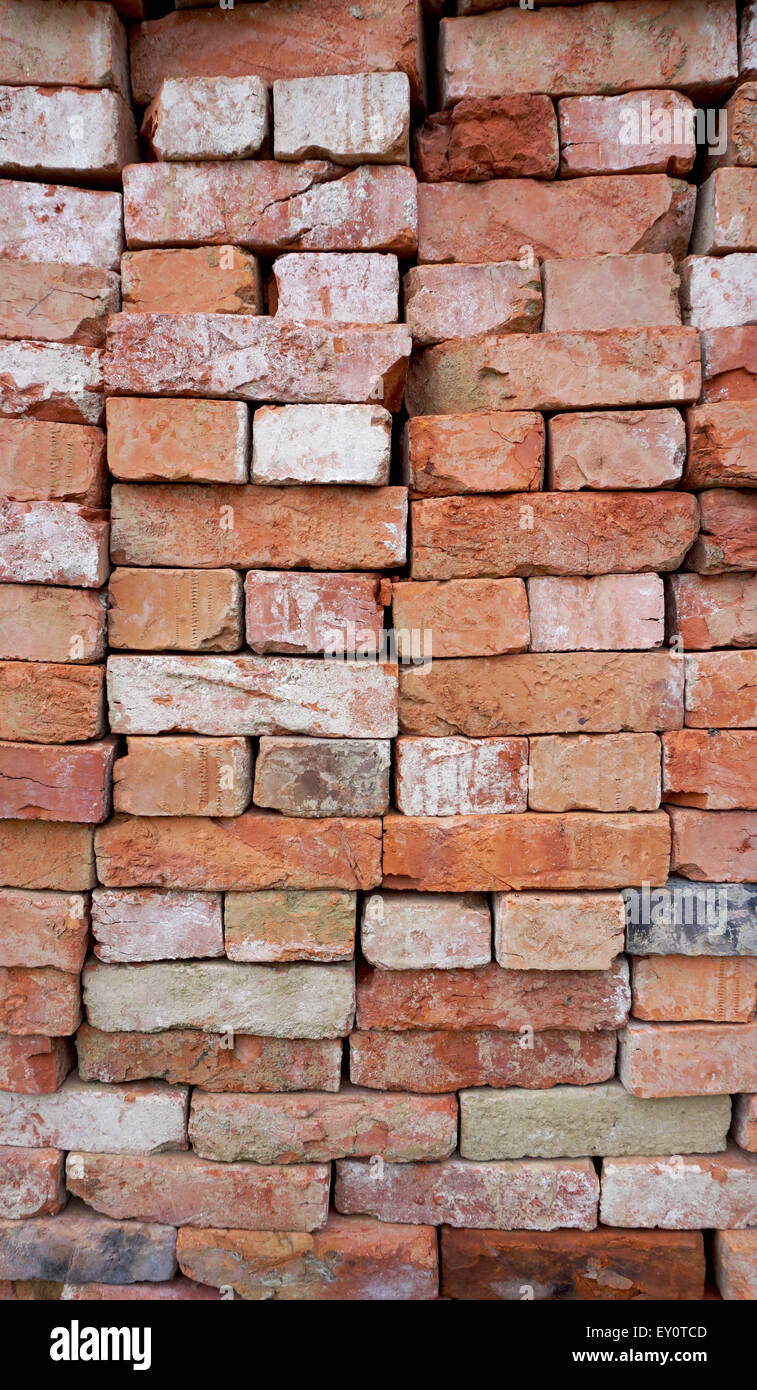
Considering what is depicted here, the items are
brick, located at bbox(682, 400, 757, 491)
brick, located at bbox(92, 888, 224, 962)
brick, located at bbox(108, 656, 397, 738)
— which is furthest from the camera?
brick, located at bbox(92, 888, 224, 962)

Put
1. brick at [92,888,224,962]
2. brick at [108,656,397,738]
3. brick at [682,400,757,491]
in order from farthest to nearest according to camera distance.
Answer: brick at [92,888,224,962]
brick at [108,656,397,738]
brick at [682,400,757,491]

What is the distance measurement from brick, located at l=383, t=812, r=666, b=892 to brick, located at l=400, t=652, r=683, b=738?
14.4 inches

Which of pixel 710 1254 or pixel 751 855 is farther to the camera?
pixel 710 1254

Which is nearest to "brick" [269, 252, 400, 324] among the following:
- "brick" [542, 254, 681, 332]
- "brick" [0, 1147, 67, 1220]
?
"brick" [542, 254, 681, 332]

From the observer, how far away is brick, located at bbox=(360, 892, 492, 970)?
3.13 metres

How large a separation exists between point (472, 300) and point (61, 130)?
1.73 m

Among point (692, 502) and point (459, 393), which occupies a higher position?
point (459, 393)

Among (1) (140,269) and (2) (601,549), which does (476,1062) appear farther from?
(1) (140,269)

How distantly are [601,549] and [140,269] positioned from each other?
2118 mm

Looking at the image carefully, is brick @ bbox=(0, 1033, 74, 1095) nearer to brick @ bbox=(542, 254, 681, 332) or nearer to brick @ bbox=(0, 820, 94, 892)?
brick @ bbox=(0, 820, 94, 892)

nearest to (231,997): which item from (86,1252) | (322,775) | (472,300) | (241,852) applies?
(241,852)

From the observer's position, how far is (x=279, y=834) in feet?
10.2

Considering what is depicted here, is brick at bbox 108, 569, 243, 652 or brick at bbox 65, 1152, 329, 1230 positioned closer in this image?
brick at bbox 108, 569, 243, 652
